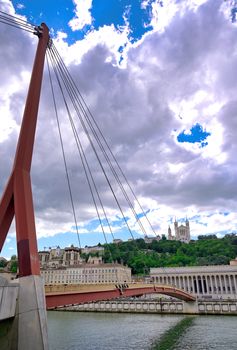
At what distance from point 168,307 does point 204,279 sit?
35.7 meters

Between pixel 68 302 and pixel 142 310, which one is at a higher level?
pixel 68 302

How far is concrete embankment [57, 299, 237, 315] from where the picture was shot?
46031mm

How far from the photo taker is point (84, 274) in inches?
3484

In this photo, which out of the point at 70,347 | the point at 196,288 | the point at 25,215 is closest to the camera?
the point at 25,215

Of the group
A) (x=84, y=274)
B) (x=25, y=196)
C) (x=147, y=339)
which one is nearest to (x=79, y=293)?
(x=25, y=196)

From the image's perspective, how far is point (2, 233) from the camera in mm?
12945

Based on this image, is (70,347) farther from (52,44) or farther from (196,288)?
(196,288)

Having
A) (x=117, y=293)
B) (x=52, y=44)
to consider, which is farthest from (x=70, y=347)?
(x=52, y=44)

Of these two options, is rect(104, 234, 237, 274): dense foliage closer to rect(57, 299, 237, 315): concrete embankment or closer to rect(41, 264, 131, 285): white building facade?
rect(41, 264, 131, 285): white building facade

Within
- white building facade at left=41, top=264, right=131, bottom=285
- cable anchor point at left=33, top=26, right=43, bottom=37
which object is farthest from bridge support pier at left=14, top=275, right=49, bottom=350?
white building facade at left=41, top=264, right=131, bottom=285

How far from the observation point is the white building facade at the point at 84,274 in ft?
281

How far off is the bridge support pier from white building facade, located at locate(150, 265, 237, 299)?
71664 millimetres

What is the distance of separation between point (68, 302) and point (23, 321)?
550 cm

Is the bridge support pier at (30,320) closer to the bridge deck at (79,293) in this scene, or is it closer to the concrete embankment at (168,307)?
the bridge deck at (79,293)
